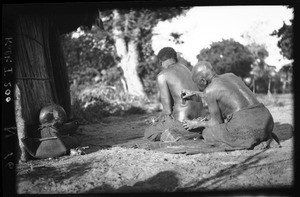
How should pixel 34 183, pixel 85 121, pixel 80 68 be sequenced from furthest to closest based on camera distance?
pixel 80 68
pixel 85 121
pixel 34 183

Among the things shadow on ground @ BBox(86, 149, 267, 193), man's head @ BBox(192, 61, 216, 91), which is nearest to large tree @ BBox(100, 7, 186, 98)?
man's head @ BBox(192, 61, 216, 91)

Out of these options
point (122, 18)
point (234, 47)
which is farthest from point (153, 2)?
point (234, 47)

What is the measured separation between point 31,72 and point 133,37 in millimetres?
10764

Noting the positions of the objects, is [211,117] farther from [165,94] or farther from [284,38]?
[284,38]

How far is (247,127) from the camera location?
4.84m

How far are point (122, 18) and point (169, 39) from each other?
237 centimetres

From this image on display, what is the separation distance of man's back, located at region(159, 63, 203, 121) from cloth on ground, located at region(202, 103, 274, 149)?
966 millimetres

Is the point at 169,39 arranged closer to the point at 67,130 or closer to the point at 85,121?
the point at 85,121

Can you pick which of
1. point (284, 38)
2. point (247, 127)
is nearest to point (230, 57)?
point (284, 38)

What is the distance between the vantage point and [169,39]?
15.3 m

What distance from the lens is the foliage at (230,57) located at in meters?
17.7

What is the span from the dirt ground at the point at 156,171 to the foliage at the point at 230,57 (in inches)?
508

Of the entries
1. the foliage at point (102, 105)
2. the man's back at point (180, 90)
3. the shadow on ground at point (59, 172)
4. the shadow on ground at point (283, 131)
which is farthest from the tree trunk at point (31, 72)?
the shadow on ground at point (283, 131)

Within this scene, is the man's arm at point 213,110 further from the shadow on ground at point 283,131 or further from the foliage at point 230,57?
the foliage at point 230,57
